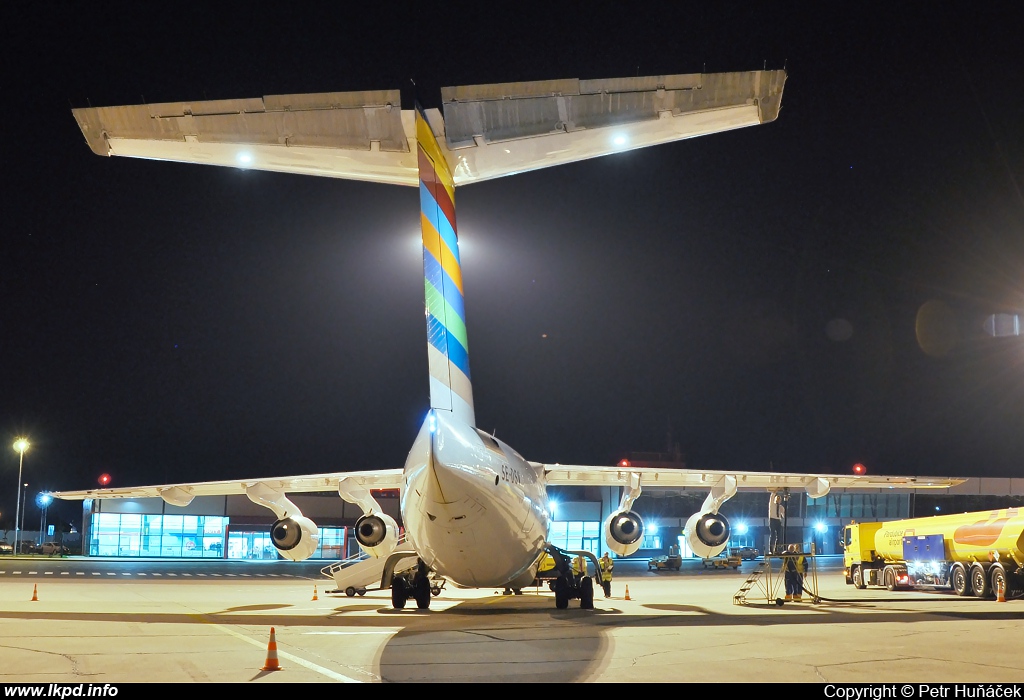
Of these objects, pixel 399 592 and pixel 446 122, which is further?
pixel 399 592

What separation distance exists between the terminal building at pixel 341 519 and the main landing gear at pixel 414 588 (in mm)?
31975

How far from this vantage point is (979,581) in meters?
22.0

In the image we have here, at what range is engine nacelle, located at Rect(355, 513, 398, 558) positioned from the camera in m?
18.2

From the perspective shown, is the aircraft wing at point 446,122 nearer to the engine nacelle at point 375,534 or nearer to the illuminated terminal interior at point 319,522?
the engine nacelle at point 375,534

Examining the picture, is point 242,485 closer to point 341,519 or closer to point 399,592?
point 399,592

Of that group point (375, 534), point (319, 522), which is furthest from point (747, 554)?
point (375, 534)

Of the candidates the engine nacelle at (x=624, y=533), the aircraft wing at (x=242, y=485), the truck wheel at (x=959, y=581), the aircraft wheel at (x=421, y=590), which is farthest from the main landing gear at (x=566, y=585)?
the truck wheel at (x=959, y=581)

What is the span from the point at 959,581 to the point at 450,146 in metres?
18.5

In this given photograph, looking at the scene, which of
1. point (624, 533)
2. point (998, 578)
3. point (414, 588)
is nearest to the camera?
point (414, 588)

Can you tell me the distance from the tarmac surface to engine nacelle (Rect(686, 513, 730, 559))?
45.9 inches

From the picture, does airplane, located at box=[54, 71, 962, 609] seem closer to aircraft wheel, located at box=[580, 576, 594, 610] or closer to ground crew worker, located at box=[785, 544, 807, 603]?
aircraft wheel, located at box=[580, 576, 594, 610]

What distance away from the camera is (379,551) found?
18.8 meters

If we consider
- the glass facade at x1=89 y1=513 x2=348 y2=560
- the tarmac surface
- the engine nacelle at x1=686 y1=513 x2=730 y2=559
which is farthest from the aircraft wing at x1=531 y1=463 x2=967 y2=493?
the glass facade at x1=89 y1=513 x2=348 y2=560
